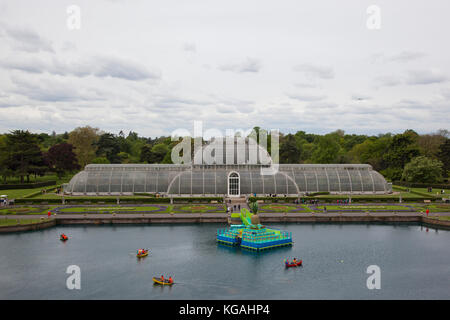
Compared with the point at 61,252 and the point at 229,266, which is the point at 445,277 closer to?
the point at 229,266

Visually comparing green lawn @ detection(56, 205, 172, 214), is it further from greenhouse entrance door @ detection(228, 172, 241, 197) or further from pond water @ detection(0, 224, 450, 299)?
greenhouse entrance door @ detection(228, 172, 241, 197)

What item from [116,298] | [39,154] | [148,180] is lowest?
[116,298]

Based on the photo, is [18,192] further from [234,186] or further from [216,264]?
[216,264]

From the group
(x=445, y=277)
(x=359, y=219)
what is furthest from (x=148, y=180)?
(x=445, y=277)

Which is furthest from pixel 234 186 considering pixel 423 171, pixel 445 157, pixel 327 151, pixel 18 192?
pixel 445 157

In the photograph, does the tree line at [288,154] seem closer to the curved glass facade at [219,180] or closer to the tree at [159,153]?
the tree at [159,153]
